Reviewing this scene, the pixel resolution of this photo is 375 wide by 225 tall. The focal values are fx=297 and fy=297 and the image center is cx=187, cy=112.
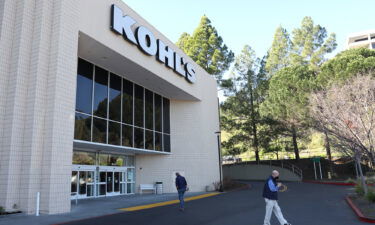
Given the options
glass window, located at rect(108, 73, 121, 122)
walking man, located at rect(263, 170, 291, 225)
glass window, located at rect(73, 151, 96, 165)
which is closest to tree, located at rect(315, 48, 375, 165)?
glass window, located at rect(108, 73, 121, 122)

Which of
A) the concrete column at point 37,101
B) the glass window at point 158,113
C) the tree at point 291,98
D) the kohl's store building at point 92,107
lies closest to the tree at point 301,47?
the tree at point 291,98

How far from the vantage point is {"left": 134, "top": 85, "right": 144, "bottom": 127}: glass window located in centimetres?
1942

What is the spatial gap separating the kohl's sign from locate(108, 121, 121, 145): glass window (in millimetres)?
4509

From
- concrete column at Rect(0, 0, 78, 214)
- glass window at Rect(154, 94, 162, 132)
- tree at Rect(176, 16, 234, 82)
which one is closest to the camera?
concrete column at Rect(0, 0, 78, 214)

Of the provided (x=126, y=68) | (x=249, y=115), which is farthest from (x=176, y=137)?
(x=249, y=115)

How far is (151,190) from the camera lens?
21344 millimetres

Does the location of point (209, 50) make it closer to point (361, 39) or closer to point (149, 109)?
point (149, 109)

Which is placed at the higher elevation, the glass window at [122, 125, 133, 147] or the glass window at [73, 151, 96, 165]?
the glass window at [122, 125, 133, 147]

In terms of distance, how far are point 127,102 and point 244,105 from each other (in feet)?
72.4

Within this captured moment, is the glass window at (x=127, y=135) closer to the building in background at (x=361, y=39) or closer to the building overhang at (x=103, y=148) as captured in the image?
the building overhang at (x=103, y=148)

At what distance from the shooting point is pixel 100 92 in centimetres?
1634

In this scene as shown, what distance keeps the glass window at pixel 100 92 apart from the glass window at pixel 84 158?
2953 millimetres

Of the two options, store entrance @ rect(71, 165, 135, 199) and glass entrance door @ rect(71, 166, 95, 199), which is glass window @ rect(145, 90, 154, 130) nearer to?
store entrance @ rect(71, 165, 135, 199)

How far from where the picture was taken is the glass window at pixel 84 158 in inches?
663
